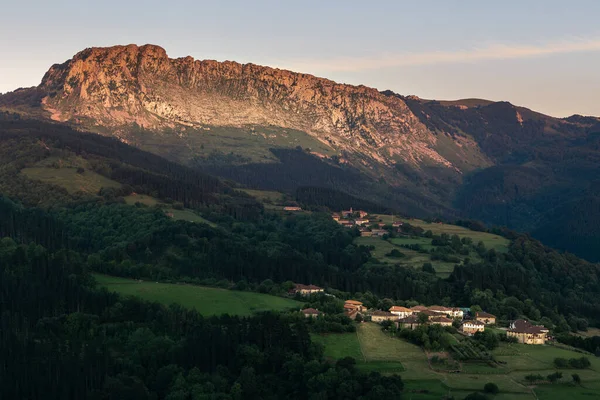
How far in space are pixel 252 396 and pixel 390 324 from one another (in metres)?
27.5

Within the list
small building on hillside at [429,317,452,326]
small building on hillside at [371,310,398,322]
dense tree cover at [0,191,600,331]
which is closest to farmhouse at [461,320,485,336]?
small building on hillside at [429,317,452,326]

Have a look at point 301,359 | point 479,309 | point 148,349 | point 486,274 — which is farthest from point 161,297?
point 486,274

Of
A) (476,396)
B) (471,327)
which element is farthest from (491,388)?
(471,327)

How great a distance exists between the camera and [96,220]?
189 meters

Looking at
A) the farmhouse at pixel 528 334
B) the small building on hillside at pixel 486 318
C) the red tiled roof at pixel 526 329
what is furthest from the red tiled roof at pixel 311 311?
the red tiled roof at pixel 526 329

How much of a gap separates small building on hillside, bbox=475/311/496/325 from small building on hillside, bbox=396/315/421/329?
15.1 metres

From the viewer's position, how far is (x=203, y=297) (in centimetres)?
12575

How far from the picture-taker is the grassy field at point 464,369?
8700cm

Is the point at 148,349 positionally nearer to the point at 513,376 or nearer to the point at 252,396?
the point at 252,396

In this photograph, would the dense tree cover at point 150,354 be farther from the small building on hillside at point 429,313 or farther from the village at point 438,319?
the small building on hillside at point 429,313

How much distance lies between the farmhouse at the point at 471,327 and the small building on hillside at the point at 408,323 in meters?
6.26

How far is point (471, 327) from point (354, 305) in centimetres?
1716

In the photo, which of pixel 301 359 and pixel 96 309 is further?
pixel 96 309

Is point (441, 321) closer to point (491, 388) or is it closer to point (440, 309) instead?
point (440, 309)
